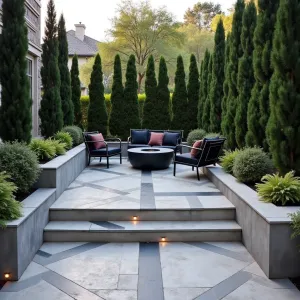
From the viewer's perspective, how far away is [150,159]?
8.97 meters

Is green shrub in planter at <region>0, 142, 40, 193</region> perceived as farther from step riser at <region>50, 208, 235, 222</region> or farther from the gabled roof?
the gabled roof

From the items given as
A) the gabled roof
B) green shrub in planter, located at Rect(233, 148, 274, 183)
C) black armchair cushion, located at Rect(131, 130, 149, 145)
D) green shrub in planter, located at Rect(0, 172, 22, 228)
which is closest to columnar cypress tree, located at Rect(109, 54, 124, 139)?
black armchair cushion, located at Rect(131, 130, 149, 145)

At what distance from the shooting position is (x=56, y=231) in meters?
4.83

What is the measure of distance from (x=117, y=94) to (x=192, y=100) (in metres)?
2.80

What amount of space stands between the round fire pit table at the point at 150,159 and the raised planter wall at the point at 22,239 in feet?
14.2

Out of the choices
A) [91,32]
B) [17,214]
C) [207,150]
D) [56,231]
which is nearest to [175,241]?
[56,231]

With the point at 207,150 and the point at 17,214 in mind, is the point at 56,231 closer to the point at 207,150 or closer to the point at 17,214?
the point at 17,214

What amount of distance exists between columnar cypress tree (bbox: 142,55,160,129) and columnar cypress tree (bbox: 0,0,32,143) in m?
7.37

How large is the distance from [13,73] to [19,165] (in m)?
2.13

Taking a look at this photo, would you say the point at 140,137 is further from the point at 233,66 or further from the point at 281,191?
the point at 281,191

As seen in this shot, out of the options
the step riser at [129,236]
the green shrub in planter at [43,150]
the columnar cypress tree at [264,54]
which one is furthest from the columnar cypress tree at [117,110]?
the step riser at [129,236]

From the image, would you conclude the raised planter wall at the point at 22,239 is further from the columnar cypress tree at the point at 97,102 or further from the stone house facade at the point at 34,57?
the columnar cypress tree at the point at 97,102

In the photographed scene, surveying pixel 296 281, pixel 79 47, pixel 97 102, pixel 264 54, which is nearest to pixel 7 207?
pixel 296 281

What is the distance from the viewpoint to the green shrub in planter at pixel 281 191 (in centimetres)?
439
